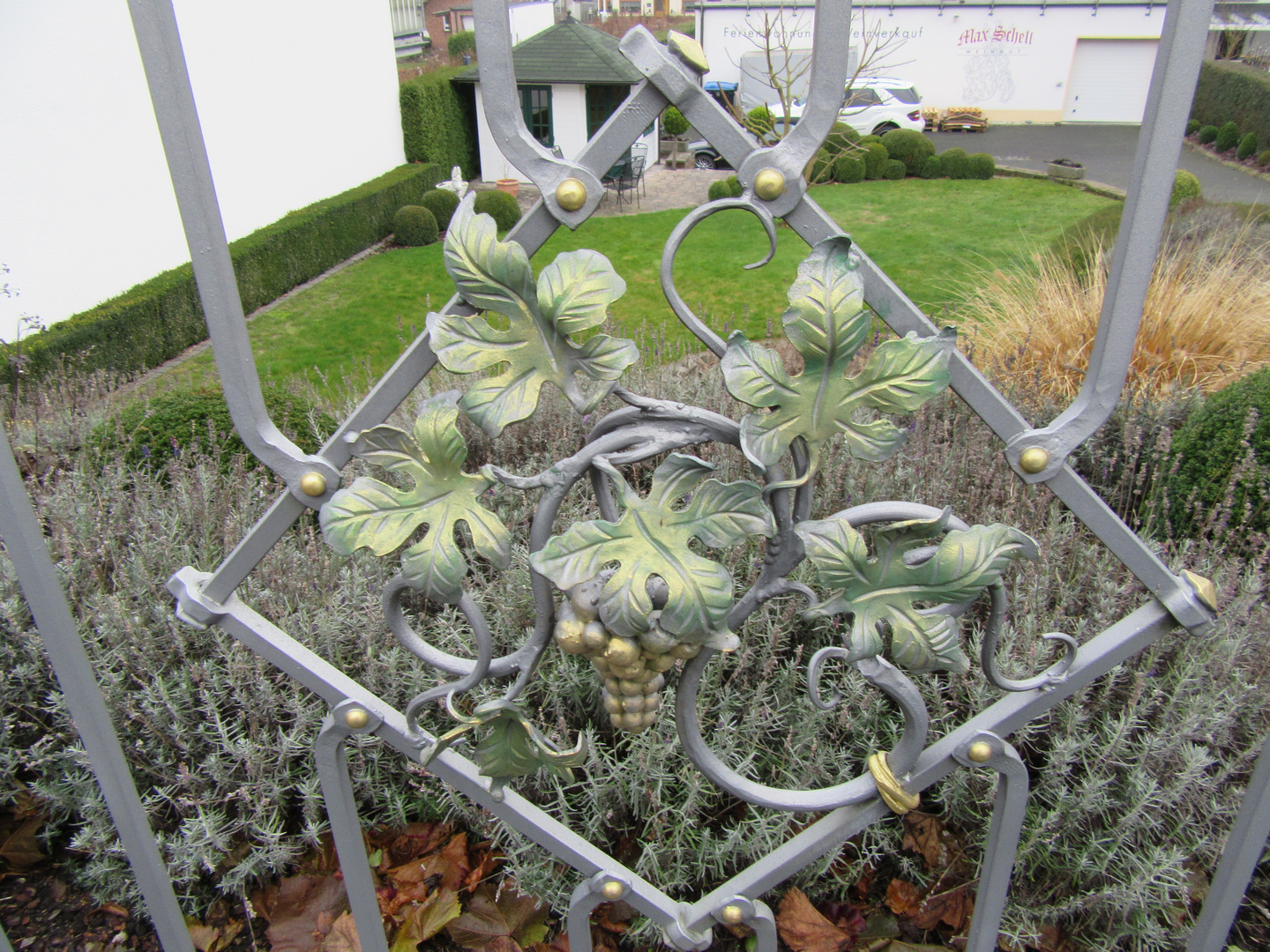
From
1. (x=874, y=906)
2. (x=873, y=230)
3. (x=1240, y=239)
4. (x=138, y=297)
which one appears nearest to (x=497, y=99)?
(x=874, y=906)

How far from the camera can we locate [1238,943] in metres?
1.53

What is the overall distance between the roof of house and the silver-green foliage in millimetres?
13847

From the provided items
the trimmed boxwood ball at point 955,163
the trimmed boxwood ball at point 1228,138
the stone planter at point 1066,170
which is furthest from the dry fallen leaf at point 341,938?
the trimmed boxwood ball at point 1228,138

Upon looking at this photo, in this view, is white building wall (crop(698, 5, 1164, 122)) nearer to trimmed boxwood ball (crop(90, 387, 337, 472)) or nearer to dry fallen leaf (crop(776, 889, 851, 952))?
trimmed boxwood ball (crop(90, 387, 337, 472))

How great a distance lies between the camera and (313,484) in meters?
0.76

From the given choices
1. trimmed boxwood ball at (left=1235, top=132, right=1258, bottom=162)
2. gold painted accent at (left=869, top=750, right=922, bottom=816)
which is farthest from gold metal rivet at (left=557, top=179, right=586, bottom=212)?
trimmed boxwood ball at (left=1235, top=132, right=1258, bottom=162)

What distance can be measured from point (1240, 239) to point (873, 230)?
23.1 ft

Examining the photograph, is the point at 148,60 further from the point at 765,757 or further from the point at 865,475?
the point at 865,475

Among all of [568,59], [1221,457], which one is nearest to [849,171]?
[568,59]

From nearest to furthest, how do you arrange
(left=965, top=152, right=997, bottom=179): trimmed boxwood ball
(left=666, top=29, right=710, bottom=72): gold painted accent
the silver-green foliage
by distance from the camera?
(left=666, top=29, right=710, bottom=72): gold painted accent, the silver-green foliage, (left=965, top=152, right=997, bottom=179): trimmed boxwood ball

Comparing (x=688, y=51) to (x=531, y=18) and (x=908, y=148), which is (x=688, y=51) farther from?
(x=531, y=18)

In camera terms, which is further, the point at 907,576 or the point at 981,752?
the point at 981,752

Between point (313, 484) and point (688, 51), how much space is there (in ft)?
1.75

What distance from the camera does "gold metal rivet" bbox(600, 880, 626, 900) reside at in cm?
96
